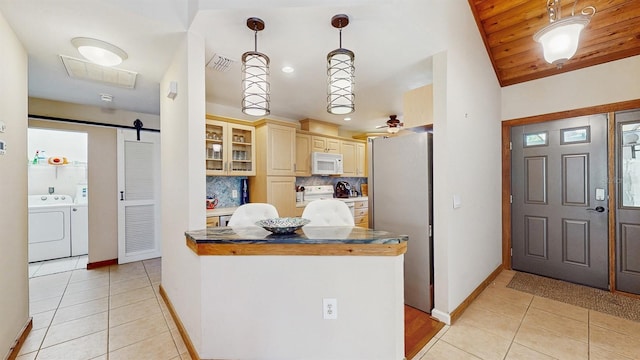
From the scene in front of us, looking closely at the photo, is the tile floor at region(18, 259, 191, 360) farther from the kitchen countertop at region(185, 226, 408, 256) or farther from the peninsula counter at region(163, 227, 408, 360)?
the kitchen countertop at region(185, 226, 408, 256)

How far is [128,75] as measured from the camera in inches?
103

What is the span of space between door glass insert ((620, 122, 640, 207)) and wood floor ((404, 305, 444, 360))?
2500 mm

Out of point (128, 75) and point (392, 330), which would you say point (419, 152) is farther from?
point (128, 75)

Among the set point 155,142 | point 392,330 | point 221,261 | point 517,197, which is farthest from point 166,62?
point 517,197

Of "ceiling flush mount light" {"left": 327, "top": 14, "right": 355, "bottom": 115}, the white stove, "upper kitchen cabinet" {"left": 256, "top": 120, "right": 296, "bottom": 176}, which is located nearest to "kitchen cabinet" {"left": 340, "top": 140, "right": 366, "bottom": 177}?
the white stove

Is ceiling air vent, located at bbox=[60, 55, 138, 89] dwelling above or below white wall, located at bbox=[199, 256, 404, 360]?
above

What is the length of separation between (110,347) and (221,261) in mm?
1252

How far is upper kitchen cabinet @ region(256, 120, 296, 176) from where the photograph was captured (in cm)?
384

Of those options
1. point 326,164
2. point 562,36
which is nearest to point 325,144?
point 326,164

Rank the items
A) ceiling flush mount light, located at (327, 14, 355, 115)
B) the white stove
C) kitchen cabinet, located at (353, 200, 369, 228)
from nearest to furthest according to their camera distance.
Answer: ceiling flush mount light, located at (327, 14, 355, 115) → the white stove → kitchen cabinet, located at (353, 200, 369, 228)

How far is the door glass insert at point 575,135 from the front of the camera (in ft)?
9.72

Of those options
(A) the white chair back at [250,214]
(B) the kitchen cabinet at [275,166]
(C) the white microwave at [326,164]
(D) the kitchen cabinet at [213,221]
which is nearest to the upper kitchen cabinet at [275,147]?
(B) the kitchen cabinet at [275,166]

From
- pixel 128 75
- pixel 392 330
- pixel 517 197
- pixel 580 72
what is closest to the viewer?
pixel 392 330

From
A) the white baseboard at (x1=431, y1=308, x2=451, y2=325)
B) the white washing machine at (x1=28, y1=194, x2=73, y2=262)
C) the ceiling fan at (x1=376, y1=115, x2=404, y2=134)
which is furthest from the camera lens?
the ceiling fan at (x1=376, y1=115, x2=404, y2=134)
